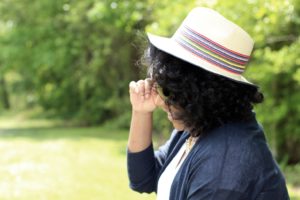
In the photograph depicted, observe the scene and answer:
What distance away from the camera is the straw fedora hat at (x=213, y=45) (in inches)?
65.9

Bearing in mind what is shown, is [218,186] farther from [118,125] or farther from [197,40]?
[118,125]

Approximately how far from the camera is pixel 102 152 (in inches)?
516

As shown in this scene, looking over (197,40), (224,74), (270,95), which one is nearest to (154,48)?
(197,40)

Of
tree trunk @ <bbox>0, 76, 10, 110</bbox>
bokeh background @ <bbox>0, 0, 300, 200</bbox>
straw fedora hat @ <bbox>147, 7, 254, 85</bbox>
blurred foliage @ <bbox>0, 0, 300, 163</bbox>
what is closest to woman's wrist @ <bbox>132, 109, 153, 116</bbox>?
bokeh background @ <bbox>0, 0, 300, 200</bbox>

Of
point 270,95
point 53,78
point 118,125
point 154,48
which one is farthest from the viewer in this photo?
point 53,78

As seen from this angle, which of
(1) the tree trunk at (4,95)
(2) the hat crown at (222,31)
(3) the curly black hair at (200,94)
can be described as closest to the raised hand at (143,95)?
(3) the curly black hair at (200,94)

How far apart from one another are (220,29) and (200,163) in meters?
0.47

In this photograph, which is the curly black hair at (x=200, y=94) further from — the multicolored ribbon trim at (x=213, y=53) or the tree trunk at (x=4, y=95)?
the tree trunk at (x=4, y=95)

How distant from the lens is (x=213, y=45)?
1721mm

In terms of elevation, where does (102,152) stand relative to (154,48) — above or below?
below

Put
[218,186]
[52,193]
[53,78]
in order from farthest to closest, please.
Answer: [53,78], [52,193], [218,186]

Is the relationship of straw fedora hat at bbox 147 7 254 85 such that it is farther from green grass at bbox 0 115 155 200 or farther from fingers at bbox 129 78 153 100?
green grass at bbox 0 115 155 200

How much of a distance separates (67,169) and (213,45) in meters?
9.15

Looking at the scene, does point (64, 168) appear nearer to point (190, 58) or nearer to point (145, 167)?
point (145, 167)
